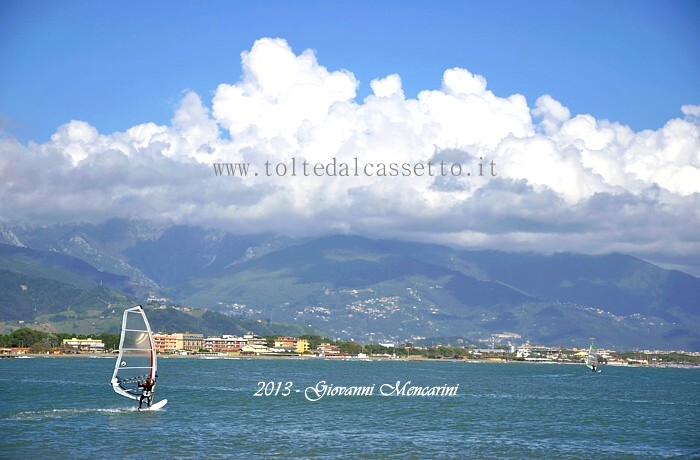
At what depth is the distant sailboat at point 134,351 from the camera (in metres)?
75.7

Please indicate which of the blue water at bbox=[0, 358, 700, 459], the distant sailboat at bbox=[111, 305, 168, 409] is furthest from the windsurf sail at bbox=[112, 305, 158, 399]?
the blue water at bbox=[0, 358, 700, 459]

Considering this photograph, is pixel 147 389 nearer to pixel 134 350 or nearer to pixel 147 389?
pixel 147 389

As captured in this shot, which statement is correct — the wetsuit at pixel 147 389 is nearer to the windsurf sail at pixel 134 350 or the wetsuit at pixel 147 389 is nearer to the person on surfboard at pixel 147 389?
the person on surfboard at pixel 147 389

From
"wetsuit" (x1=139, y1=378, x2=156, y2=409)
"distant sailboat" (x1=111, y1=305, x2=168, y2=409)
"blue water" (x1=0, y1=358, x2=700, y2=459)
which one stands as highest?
"distant sailboat" (x1=111, y1=305, x2=168, y2=409)

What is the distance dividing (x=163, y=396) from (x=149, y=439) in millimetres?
40175

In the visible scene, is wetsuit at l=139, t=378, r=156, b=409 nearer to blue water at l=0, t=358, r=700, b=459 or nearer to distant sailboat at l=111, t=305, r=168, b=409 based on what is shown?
distant sailboat at l=111, t=305, r=168, b=409

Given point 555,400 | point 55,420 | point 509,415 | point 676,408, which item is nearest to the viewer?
point 55,420

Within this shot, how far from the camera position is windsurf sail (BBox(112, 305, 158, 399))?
248 ft

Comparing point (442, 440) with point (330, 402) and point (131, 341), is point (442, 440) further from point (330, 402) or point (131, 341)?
point (330, 402)

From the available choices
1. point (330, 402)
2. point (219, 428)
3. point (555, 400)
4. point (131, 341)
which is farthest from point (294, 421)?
point (555, 400)

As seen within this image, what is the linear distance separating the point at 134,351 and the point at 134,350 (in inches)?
6.5

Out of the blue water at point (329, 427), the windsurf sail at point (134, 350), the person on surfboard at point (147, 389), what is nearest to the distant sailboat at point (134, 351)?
the windsurf sail at point (134, 350)

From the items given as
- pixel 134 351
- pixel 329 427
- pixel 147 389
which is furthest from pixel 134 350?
pixel 329 427

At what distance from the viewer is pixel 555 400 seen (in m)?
120
